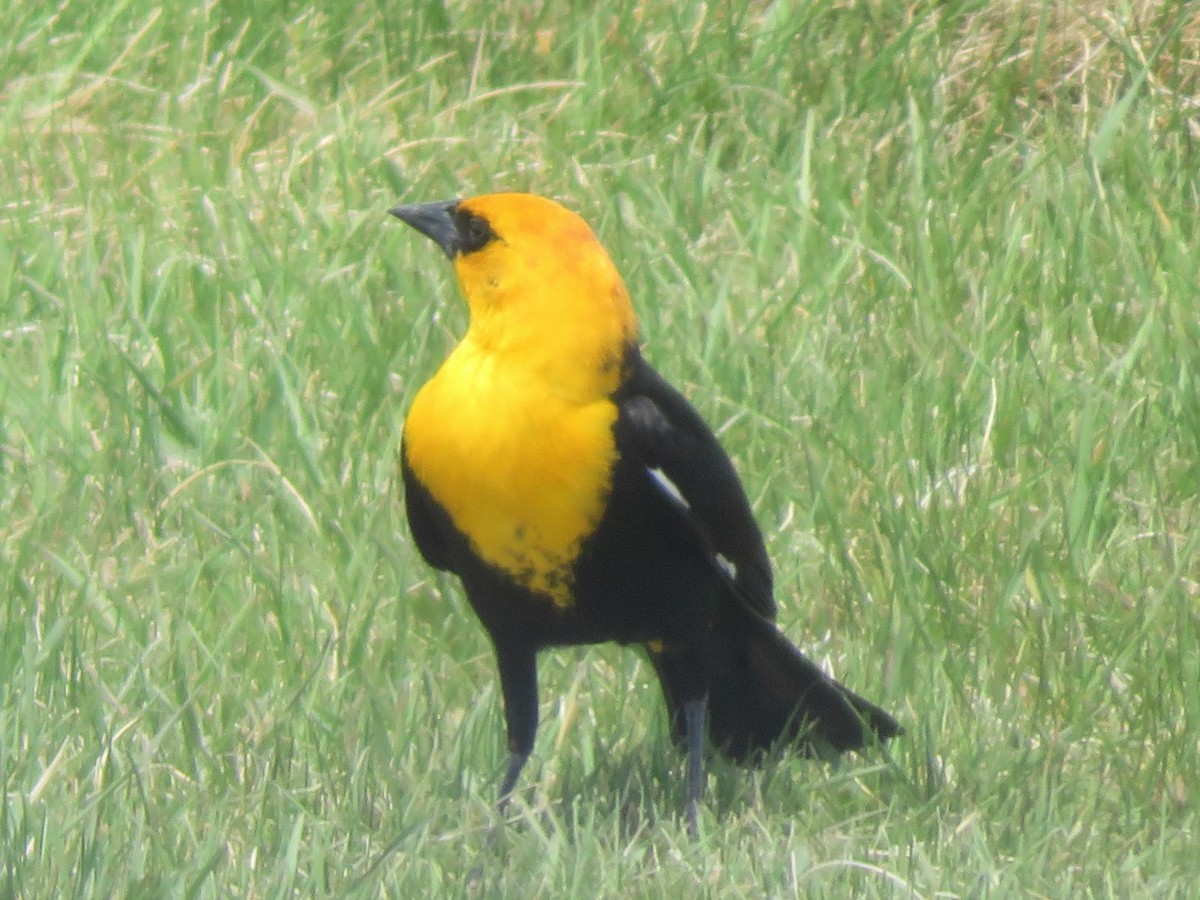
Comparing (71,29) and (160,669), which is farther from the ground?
(71,29)

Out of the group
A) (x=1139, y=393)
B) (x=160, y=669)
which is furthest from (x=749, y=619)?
(x=1139, y=393)

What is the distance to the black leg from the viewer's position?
388 centimetres

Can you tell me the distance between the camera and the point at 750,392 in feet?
17.7

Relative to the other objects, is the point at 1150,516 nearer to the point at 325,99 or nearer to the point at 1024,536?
the point at 1024,536

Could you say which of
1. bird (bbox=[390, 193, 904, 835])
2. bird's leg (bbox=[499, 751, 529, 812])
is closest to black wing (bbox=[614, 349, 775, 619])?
bird (bbox=[390, 193, 904, 835])

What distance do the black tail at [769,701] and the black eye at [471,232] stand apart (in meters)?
0.81

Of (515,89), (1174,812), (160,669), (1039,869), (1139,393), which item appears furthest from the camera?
(515,89)

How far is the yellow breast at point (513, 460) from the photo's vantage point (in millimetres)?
3502

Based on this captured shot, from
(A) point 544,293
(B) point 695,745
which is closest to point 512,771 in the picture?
(B) point 695,745

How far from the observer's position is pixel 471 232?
12.6 ft

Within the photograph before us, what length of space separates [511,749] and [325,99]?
369 centimetres

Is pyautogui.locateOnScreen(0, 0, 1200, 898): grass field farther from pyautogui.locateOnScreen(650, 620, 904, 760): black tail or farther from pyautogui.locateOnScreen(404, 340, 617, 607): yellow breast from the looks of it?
pyautogui.locateOnScreen(404, 340, 617, 607): yellow breast

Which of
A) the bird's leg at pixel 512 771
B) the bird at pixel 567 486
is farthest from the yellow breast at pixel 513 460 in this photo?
the bird's leg at pixel 512 771

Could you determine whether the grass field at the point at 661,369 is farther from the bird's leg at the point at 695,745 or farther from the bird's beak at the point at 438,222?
the bird's beak at the point at 438,222
